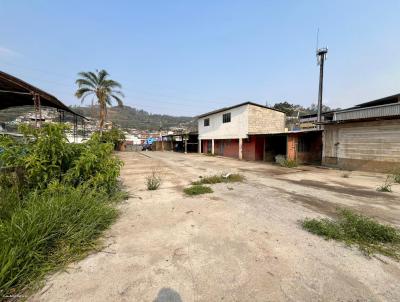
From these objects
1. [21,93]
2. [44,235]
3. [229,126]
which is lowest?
[44,235]

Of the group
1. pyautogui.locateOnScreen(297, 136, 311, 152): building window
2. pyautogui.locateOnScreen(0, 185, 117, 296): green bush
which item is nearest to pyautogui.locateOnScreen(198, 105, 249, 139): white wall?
pyautogui.locateOnScreen(297, 136, 311, 152): building window

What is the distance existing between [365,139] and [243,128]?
411 inches

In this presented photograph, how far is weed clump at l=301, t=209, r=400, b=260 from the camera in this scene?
316 centimetres

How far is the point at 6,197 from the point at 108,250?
2.11 metres

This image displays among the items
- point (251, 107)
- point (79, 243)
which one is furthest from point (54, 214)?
point (251, 107)

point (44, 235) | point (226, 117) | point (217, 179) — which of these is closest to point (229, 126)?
point (226, 117)

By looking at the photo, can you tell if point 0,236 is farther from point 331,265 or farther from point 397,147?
point 397,147

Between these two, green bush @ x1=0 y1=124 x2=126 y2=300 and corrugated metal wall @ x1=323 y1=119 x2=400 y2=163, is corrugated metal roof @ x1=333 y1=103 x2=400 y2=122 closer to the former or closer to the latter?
corrugated metal wall @ x1=323 y1=119 x2=400 y2=163

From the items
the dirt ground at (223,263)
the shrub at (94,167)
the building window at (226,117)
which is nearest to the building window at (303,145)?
the building window at (226,117)

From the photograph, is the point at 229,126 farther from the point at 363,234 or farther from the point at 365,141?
the point at 363,234

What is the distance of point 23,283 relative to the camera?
2283 mm

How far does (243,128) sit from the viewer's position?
20.7 meters

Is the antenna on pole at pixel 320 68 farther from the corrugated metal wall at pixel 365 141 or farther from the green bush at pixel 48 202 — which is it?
the green bush at pixel 48 202

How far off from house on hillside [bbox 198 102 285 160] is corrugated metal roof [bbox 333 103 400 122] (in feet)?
19.6
